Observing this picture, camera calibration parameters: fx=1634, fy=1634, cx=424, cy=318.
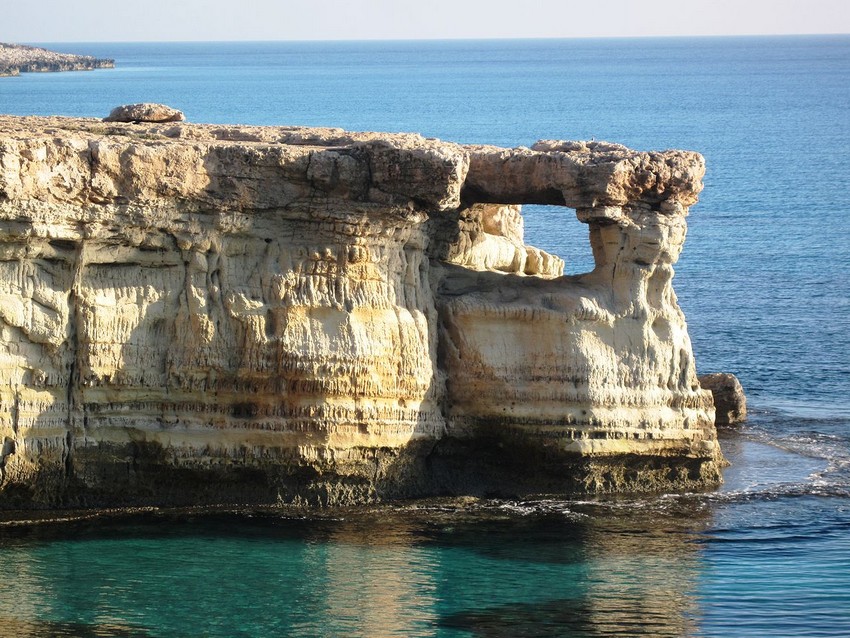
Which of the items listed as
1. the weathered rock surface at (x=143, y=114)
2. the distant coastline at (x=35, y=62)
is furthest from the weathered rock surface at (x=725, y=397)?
the distant coastline at (x=35, y=62)

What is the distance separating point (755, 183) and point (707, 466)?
44.9 m

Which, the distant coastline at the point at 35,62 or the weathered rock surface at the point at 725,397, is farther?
the distant coastline at the point at 35,62

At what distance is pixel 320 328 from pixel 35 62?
146151 millimetres

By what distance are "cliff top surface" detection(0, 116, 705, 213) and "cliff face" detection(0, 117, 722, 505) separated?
0.12 ft

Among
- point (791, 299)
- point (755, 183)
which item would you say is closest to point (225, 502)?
point (791, 299)

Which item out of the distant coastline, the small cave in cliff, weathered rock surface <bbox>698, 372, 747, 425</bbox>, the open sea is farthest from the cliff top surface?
the distant coastline

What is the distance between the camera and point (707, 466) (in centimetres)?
2623

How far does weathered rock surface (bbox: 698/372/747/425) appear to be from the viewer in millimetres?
30953

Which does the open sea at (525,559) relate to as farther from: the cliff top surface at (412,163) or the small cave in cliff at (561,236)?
the small cave in cliff at (561,236)

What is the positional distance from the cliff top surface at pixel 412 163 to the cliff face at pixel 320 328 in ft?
0.12

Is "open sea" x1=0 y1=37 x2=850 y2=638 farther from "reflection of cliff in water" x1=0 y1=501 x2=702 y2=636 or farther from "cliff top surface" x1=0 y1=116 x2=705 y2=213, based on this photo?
"cliff top surface" x1=0 y1=116 x2=705 y2=213

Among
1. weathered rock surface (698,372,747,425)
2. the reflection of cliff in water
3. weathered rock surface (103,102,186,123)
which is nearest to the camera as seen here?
the reflection of cliff in water

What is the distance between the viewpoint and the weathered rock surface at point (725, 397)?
30953 millimetres

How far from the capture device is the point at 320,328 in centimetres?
2392
